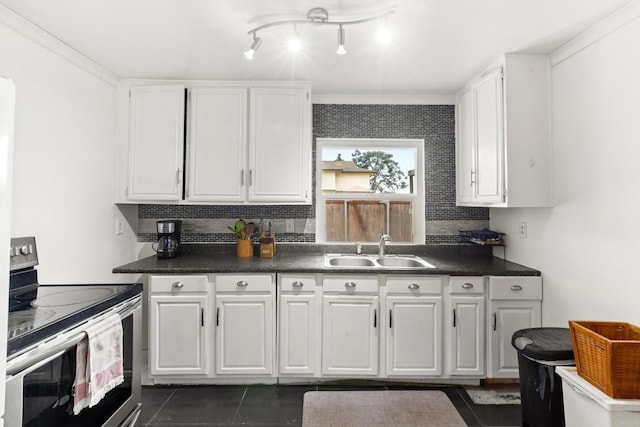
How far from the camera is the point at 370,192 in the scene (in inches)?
126

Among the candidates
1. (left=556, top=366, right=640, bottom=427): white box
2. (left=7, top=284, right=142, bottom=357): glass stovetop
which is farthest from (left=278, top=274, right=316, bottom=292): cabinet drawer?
(left=556, top=366, right=640, bottom=427): white box

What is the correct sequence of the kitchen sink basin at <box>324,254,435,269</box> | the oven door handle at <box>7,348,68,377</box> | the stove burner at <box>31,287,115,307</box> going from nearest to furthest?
the oven door handle at <box>7,348,68,377</box>, the stove burner at <box>31,287,115,307</box>, the kitchen sink basin at <box>324,254,435,269</box>

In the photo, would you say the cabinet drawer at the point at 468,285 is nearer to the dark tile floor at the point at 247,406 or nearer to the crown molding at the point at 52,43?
the dark tile floor at the point at 247,406

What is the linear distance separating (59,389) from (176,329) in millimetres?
1227

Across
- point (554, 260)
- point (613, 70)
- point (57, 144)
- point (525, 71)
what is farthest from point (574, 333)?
point (57, 144)

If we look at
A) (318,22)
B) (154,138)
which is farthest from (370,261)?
(154,138)

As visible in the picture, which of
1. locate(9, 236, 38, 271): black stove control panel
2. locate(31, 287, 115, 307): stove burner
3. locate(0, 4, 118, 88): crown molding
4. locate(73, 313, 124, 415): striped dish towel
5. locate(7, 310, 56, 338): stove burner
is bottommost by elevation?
locate(73, 313, 124, 415): striped dish towel

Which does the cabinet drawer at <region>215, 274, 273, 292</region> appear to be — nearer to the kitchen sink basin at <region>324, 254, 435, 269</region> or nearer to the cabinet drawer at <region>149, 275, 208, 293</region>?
the cabinet drawer at <region>149, 275, 208, 293</region>

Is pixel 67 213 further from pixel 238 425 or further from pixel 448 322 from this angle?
pixel 448 322

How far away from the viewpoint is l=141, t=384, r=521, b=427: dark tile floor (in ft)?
7.04

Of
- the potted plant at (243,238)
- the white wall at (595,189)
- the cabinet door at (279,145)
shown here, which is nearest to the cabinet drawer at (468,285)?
the white wall at (595,189)

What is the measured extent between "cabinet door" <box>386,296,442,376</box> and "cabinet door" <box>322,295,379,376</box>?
0.11 m

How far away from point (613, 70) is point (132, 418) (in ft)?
9.89

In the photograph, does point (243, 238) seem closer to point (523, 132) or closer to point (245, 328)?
point (245, 328)
